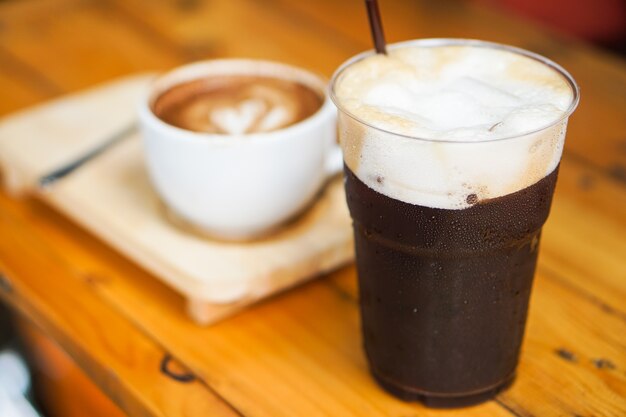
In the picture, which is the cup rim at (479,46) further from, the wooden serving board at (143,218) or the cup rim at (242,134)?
the wooden serving board at (143,218)

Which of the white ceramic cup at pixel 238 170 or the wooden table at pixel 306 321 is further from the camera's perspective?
the white ceramic cup at pixel 238 170

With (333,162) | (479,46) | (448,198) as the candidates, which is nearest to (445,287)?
(448,198)

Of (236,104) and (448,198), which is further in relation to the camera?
(236,104)

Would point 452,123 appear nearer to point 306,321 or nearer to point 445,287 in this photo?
point 445,287

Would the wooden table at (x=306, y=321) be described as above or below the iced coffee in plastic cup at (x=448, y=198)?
below

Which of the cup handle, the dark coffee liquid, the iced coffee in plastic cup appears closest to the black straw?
the iced coffee in plastic cup

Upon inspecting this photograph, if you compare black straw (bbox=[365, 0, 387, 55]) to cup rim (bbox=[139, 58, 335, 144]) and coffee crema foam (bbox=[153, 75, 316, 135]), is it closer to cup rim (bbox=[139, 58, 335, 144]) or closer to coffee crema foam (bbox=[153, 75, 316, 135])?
cup rim (bbox=[139, 58, 335, 144])

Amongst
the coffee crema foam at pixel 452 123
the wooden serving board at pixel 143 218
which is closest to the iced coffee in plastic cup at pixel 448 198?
the coffee crema foam at pixel 452 123
